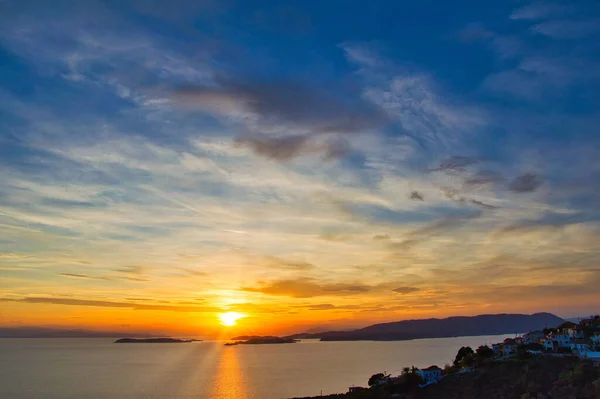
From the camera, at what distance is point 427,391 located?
73.1 m

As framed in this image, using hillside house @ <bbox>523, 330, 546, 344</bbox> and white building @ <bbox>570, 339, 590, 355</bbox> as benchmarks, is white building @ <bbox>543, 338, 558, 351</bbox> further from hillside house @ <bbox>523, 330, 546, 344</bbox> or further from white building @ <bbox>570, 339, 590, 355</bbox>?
hillside house @ <bbox>523, 330, 546, 344</bbox>

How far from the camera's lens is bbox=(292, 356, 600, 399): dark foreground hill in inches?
2250

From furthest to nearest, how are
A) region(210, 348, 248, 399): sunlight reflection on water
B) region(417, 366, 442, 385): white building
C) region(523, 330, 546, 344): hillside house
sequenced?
Result: region(523, 330, 546, 344): hillside house
region(210, 348, 248, 399): sunlight reflection on water
region(417, 366, 442, 385): white building

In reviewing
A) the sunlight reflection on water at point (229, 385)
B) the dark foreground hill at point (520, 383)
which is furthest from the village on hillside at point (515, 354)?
the sunlight reflection on water at point (229, 385)

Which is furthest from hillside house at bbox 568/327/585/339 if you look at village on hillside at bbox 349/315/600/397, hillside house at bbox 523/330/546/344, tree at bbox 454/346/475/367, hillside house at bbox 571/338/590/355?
tree at bbox 454/346/475/367

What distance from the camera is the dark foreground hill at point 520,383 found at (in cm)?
5716

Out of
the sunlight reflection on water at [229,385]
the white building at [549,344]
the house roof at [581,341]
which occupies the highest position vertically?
the house roof at [581,341]

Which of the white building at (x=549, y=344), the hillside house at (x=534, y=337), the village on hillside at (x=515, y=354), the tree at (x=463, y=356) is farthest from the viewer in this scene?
the hillside house at (x=534, y=337)

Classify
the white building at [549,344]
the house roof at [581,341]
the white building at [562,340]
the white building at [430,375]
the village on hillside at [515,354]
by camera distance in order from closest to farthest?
the village on hillside at [515,354] → the white building at [430,375] → the house roof at [581,341] → the white building at [562,340] → the white building at [549,344]

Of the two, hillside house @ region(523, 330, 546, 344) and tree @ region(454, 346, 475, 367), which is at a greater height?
hillside house @ region(523, 330, 546, 344)

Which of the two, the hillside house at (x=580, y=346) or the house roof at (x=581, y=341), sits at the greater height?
the house roof at (x=581, y=341)

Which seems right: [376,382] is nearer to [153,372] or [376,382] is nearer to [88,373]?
[153,372]

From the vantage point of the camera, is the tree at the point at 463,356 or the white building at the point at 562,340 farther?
the tree at the point at 463,356

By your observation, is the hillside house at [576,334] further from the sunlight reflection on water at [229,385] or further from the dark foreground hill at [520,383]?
the sunlight reflection on water at [229,385]
